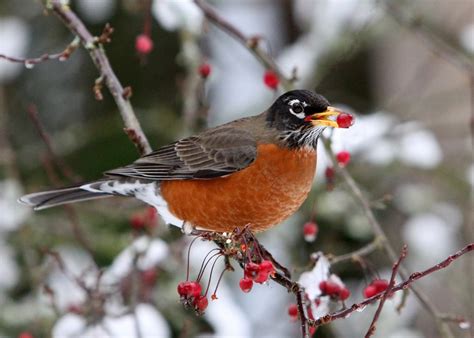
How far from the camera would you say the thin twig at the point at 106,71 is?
3045mm

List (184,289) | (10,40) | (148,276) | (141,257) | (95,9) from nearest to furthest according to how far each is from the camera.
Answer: (184,289)
(141,257)
(148,276)
(10,40)
(95,9)

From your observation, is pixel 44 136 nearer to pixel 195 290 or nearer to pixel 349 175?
pixel 195 290

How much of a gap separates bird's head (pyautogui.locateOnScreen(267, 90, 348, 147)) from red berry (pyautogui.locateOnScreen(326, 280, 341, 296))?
25.3 inches

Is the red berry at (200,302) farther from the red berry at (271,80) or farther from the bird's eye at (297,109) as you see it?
the red berry at (271,80)

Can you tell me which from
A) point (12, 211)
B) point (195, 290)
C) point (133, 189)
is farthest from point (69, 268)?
point (195, 290)

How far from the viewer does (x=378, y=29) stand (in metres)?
5.22

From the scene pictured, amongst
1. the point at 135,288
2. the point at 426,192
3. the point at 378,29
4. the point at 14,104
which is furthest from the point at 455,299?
the point at 14,104

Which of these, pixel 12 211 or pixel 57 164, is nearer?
pixel 57 164

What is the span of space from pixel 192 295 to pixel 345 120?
870 mm

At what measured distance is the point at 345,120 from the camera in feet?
9.66

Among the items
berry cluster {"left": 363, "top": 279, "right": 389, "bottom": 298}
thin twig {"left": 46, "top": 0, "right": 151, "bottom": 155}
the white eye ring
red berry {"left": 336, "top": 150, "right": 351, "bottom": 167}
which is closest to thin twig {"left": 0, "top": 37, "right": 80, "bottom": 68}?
thin twig {"left": 46, "top": 0, "right": 151, "bottom": 155}

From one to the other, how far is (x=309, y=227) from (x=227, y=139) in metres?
0.65

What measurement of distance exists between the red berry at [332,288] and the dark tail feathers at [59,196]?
128cm

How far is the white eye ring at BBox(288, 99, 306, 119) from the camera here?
11.1 ft
